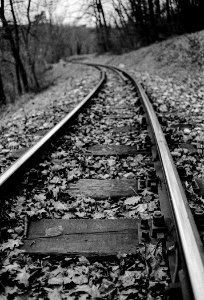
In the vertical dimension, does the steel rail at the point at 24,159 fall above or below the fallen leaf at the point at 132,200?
above

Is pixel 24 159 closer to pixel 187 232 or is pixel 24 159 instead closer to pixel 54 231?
pixel 54 231

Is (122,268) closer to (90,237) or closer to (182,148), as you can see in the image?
(90,237)

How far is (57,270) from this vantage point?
83.5 inches

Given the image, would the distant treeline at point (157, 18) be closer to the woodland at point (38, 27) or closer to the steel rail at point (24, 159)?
the woodland at point (38, 27)

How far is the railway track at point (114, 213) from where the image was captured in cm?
194

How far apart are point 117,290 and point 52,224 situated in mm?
877

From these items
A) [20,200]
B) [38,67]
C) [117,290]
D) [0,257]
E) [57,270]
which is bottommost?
[117,290]

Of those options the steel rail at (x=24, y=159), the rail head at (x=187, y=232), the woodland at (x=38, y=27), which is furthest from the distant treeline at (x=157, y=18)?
the rail head at (x=187, y=232)

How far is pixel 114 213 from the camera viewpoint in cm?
275

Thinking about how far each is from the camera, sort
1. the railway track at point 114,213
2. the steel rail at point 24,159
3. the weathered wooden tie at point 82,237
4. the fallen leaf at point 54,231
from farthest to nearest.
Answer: the steel rail at point 24,159 → the fallen leaf at point 54,231 → the weathered wooden tie at point 82,237 → the railway track at point 114,213

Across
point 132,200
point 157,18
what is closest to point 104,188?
point 132,200

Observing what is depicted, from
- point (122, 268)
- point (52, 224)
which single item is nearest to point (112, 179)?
point (52, 224)

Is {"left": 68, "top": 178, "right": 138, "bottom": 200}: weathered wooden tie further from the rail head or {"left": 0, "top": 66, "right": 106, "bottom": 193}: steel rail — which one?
{"left": 0, "top": 66, "right": 106, "bottom": 193}: steel rail

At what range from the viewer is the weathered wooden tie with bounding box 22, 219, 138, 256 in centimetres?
228
